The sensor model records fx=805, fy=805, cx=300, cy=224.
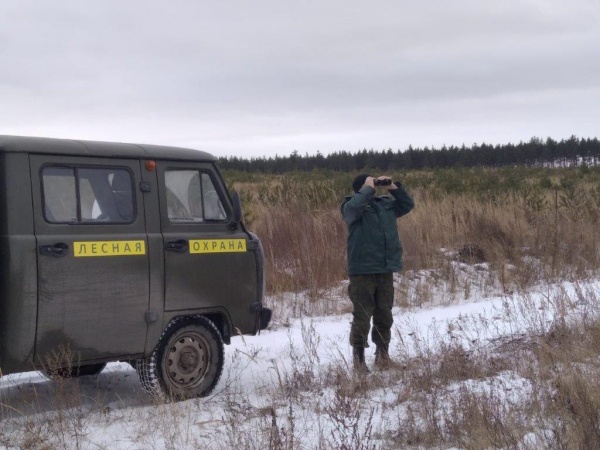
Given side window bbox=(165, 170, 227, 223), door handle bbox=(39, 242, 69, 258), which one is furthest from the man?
door handle bbox=(39, 242, 69, 258)

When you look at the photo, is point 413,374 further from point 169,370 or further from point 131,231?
point 131,231

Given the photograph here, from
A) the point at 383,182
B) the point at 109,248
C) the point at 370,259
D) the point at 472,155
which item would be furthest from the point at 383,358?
the point at 472,155

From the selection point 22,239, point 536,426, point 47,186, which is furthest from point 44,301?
point 536,426

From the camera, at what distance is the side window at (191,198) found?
6.71 metres

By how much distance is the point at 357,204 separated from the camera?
7.21 meters

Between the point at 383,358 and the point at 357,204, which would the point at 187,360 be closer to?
the point at 383,358

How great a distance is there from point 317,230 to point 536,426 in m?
8.70

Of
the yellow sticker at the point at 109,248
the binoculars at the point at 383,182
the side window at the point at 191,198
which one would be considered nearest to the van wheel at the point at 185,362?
the yellow sticker at the point at 109,248

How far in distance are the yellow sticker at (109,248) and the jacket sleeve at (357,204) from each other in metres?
1.95

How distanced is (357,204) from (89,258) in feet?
8.04

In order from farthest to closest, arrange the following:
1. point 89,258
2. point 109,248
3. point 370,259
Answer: point 370,259, point 109,248, point 89,258

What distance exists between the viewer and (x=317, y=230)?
44.9 feet

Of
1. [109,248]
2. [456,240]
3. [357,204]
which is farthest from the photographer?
[456,240]

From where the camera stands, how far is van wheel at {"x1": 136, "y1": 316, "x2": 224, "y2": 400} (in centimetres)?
646
